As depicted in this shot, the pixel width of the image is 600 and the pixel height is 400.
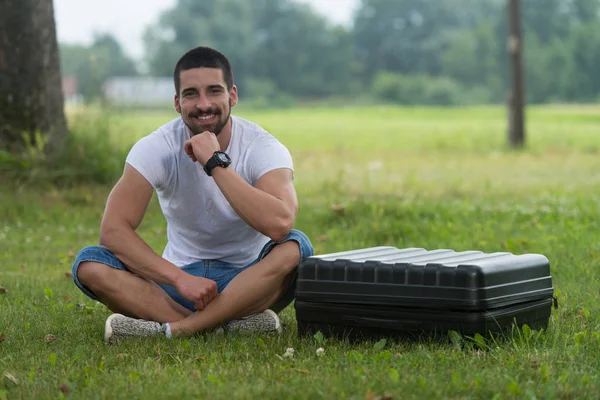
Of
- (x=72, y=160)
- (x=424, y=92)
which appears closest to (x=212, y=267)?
(x=72, y=160)

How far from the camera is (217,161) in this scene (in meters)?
4.68

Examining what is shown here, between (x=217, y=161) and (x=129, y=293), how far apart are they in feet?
2.48

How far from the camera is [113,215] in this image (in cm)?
482

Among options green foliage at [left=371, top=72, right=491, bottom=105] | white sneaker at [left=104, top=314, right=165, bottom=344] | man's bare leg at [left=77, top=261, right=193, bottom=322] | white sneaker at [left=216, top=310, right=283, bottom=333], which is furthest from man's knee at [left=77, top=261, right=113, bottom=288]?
green foliage at [left=371, top=72, right=491, bottom=105]

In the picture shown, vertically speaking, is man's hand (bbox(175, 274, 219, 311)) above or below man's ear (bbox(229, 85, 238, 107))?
below

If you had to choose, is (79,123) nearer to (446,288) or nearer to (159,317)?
(159,317)

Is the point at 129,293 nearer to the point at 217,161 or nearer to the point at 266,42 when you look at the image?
the point at 217,161

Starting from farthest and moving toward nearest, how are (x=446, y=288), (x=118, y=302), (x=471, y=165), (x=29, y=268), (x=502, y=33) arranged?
(x=502, y=33) → (x=471, y=165) → (x=29, y=268) → (x=118, y=302) → (x=446, y=288)

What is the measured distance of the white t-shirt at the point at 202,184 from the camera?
4.90m

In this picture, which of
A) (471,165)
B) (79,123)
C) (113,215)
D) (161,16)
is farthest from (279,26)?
(113,215)

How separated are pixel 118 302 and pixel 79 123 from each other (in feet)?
23.0

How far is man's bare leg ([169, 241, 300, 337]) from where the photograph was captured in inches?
187

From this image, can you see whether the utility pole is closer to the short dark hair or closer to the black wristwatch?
the short dark hair

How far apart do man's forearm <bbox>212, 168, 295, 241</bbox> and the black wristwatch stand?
21mm
